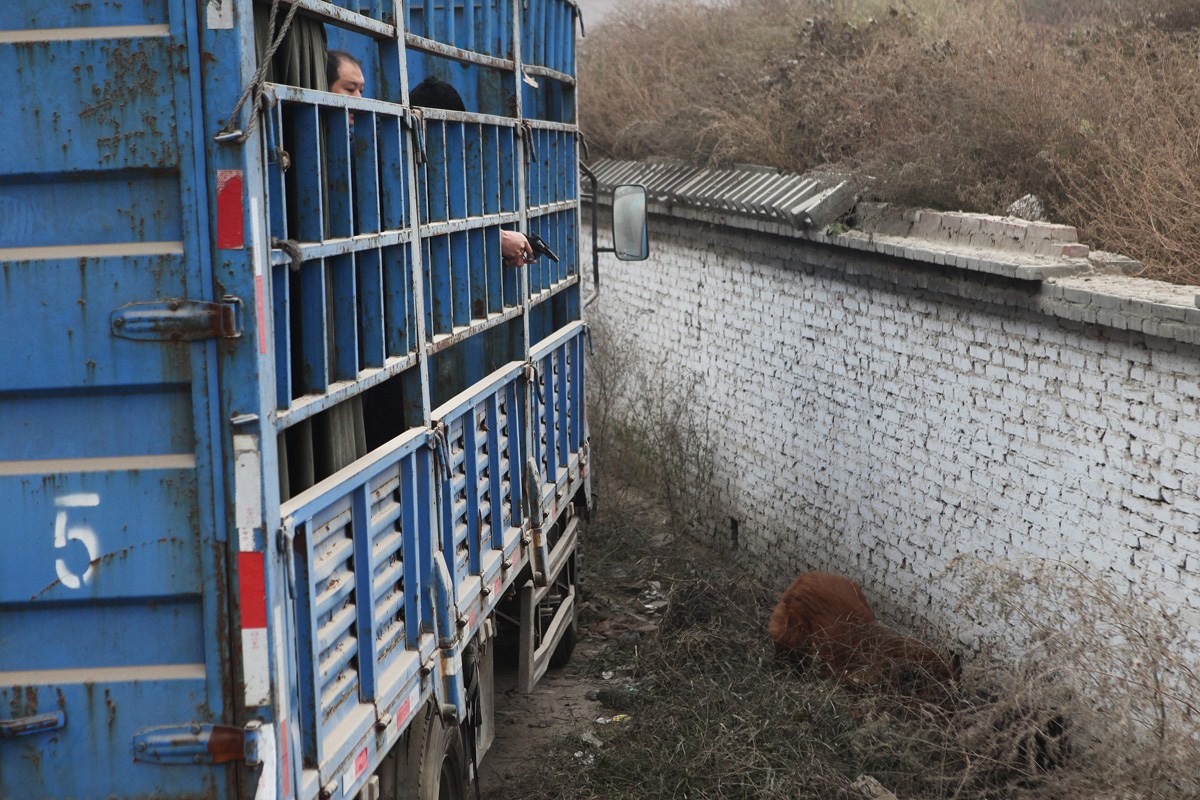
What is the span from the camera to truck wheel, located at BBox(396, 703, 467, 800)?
3.88 meters

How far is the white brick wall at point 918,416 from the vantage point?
538 centimetres

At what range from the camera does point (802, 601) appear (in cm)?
673

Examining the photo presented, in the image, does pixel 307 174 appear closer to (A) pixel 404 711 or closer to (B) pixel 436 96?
(A) pixel 404 711

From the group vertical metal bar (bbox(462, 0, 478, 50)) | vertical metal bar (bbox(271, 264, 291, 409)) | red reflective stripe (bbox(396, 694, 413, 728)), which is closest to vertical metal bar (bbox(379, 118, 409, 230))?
vertical metal bar (bbox(271, 264, 291, 409))

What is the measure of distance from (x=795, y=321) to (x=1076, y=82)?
2.40 metres

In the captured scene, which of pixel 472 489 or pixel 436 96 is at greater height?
pixel 436 96

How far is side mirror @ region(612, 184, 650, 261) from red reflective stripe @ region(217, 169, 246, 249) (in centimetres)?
502

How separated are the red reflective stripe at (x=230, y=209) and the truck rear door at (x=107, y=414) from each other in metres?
0.04

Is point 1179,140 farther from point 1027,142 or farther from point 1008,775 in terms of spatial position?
point 1008,775

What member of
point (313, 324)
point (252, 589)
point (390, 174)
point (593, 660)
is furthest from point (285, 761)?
point (593, 660)

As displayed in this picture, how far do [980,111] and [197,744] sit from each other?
662 centimetres

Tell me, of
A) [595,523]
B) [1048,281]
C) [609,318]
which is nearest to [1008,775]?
[1048,281]

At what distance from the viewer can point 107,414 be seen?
275cm

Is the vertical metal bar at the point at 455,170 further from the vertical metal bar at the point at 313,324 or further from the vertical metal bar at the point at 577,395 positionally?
the vertical metal bar at the point at 577,395
